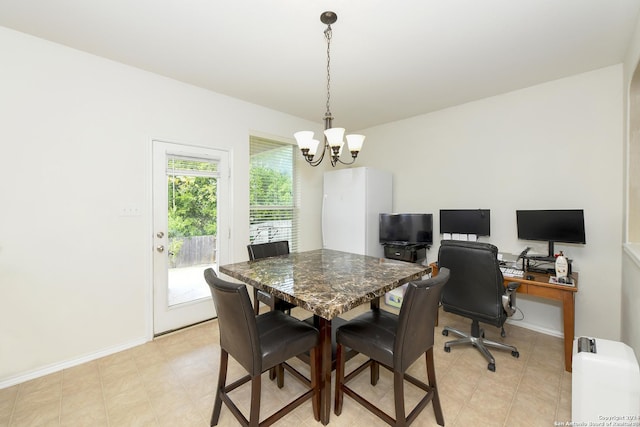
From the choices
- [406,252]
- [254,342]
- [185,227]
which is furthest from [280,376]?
[406,252]

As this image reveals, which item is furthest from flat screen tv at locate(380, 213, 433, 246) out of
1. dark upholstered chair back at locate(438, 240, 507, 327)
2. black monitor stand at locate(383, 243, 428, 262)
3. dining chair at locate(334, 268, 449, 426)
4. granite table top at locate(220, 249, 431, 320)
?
dining chair at locate(334, 268, 449, 426)

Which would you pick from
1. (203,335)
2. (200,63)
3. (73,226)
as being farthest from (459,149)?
(73,226)

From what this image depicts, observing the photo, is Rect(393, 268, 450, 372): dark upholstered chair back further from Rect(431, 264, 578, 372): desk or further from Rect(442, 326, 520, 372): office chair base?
Rect(431, 264, 578, 372): desk

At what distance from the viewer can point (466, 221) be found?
3225 mm

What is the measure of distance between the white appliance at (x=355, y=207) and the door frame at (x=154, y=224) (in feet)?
4.92

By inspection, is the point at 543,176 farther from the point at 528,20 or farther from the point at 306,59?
the point at 306,59

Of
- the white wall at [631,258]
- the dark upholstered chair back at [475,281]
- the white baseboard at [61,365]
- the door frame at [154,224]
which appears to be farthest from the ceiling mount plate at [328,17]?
the white baseboard at [61,365]

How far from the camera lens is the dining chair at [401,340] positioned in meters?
1.37

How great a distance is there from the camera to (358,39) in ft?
6.94

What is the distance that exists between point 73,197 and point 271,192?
81.5 inches

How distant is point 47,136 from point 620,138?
4976 mm

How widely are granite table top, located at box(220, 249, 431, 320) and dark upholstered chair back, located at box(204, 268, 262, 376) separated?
0.20 meters

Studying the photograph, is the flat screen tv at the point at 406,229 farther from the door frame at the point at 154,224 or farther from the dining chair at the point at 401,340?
the door frame at the point at 154,224

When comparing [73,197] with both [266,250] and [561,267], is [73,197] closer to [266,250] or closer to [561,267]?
[266,250]
